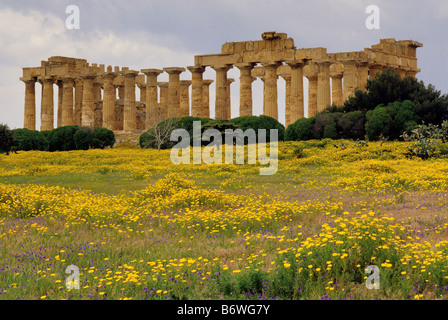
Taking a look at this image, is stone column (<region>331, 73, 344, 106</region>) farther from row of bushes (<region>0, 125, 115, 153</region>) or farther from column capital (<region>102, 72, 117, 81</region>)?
column capital (<region>102, 72, 117, 81</region>)

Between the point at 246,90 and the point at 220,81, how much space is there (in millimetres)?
2722

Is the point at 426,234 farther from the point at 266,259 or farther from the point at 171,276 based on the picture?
the point at 171,276

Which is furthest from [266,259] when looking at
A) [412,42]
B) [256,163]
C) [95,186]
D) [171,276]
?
[412,42]

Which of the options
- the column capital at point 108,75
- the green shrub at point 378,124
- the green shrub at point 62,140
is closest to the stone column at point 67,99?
the column capital at point 108,75

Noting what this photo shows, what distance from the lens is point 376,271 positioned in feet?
22.6

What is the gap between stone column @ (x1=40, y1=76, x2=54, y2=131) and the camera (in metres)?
62.3

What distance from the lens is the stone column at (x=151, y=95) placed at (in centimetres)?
5797

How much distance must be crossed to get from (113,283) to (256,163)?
23189 millimetres

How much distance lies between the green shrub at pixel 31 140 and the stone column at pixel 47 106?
13230 millimetres

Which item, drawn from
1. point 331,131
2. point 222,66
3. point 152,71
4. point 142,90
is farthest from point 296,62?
point 142,90

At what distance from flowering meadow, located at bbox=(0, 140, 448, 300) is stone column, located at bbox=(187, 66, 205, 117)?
34.5 meters

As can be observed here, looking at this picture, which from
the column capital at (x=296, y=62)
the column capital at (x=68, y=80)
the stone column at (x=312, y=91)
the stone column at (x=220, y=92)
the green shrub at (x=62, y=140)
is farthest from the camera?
the column capital at (x=68, y=80)

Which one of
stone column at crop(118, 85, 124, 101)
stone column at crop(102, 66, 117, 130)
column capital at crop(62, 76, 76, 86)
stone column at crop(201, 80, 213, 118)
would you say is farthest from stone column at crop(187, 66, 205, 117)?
stone column at crop(118, 85, 124, 101)

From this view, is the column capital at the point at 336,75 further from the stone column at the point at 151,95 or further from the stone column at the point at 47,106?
the stone column at the point at 47,106
